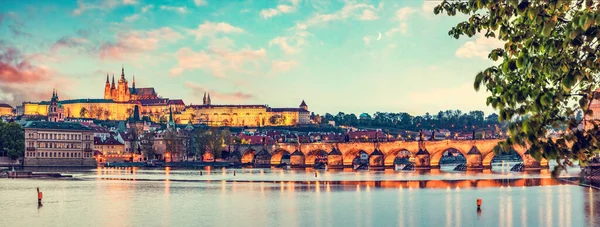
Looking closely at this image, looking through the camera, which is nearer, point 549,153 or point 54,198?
point 549,153

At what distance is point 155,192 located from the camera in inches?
1841

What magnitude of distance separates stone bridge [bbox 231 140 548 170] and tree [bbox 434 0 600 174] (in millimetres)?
54892

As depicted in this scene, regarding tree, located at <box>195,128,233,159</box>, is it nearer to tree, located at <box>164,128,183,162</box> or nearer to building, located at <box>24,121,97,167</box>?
tree, located at <box>164,128,183,162</box>

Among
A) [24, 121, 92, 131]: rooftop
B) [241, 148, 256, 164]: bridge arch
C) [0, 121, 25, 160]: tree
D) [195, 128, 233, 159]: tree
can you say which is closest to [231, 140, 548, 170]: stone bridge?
[241, 148, 256, 164]: bridge arch

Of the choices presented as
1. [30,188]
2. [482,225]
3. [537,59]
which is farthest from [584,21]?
[30,188]

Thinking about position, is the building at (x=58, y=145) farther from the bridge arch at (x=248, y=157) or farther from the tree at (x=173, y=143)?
the bridge arch at (x=248, y=157)

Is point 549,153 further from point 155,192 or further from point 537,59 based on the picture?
point 155,192

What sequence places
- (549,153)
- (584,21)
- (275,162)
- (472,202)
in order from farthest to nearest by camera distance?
(275,162), (472,202), (549,153), (584,21)

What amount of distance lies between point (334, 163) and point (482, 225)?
71.5 meters

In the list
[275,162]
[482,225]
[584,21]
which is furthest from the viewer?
[275,162]

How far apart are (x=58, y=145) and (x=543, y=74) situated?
3869 inches

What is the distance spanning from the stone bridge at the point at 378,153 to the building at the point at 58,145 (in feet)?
79.1

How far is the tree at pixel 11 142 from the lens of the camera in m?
94.8

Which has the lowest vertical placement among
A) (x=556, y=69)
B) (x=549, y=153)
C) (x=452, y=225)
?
(x=452, y=225)
